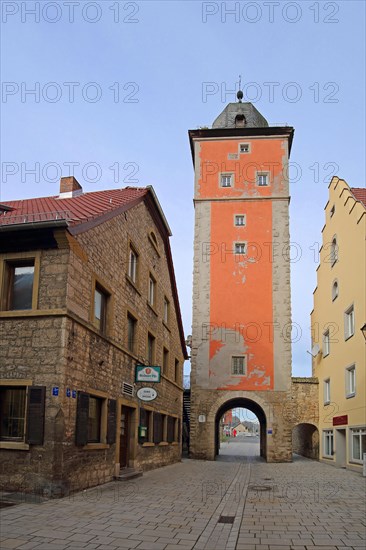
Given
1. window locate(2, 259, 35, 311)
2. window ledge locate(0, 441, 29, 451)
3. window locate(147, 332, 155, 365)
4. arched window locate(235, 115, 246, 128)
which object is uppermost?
arched window locate(235, 115, 246, 128)

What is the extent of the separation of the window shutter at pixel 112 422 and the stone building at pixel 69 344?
0.08 ft

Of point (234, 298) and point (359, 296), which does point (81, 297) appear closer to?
point (359, 296)

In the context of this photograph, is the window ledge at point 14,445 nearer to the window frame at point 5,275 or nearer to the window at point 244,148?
the window frame at point 5,275

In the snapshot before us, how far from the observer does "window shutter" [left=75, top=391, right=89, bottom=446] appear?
11.5 metres

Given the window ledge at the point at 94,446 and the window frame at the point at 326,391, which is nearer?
the window ledge at the point at 94,446

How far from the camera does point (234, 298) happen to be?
32.5m

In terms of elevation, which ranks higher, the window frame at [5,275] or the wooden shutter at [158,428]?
the window frame at [5,275]

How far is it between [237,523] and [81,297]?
555cm

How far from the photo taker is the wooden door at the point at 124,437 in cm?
1617

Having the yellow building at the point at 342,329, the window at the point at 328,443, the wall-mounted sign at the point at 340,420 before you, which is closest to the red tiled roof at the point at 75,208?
the yellow building at the point at 342,329

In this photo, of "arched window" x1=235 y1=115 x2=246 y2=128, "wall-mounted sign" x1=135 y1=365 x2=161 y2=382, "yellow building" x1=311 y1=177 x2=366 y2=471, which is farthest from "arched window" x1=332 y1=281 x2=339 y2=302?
"arched window" x1=235 y1=115 x2=246 y2=128

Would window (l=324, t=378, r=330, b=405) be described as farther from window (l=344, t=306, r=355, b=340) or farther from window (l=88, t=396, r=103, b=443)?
window (l=88, t=396, r=103, b=443)

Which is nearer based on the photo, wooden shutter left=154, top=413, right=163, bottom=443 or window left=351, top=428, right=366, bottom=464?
wooden shutter left=154, top=413, right=163, bottom=443

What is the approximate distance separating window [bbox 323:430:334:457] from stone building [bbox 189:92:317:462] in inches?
74.2
